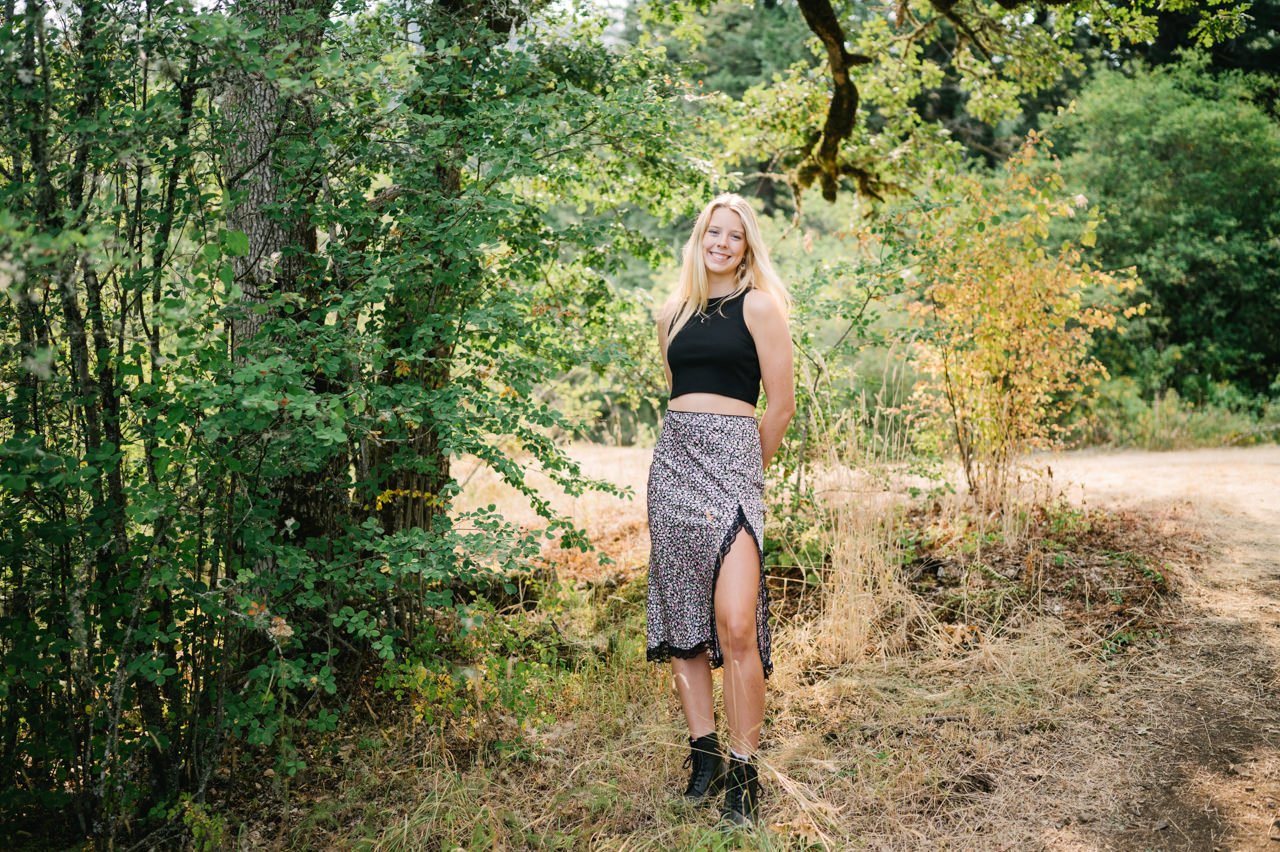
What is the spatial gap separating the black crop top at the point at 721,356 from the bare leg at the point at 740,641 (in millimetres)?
492

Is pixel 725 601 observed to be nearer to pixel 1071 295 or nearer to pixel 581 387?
pixel 1071 295

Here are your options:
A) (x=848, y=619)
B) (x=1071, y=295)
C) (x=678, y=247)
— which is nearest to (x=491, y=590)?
(x=848, y=619)

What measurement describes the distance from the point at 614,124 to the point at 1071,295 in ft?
9.28

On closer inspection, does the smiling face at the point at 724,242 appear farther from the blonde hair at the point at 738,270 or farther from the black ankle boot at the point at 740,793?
the black ankle boot at the point at 740,793

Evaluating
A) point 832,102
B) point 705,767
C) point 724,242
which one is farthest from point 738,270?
point 832,102

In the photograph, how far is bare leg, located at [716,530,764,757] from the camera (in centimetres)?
282

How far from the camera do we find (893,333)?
4824mm

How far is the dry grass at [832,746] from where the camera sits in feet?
9.28

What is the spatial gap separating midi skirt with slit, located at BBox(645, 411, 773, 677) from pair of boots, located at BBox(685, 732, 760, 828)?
0.29 metres

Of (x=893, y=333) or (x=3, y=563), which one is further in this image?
(x=893, y=333)

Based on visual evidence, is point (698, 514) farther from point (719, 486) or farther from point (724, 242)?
point (724, 242)

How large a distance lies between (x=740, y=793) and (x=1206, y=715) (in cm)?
187

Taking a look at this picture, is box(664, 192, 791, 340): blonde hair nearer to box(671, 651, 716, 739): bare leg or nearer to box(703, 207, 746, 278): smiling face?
box(703, 207, 746, 278): smiling face

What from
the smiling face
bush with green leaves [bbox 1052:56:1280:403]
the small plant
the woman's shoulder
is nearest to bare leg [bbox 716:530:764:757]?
the woman's shoulder
